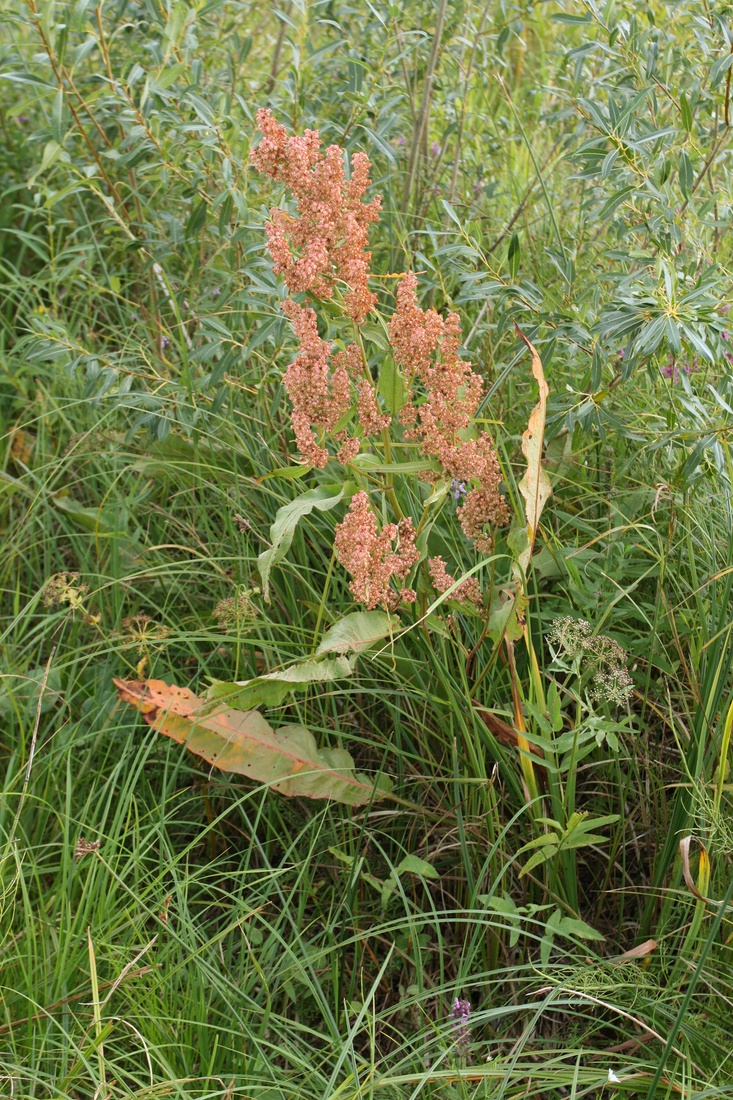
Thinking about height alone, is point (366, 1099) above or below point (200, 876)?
above

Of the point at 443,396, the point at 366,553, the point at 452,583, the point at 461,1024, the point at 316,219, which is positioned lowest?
the point at 461,1024

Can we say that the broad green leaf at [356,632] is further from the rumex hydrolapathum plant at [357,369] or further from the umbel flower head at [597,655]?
the umbel flower head at [597,655]

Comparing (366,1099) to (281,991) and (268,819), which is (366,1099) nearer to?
(281,991)

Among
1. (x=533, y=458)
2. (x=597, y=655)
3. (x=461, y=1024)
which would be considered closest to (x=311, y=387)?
(x=533, y=458)

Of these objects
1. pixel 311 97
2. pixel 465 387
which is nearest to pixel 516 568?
pixel 465 387

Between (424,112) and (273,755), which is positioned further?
(424,112)

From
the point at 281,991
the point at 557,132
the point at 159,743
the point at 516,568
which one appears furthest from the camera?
the point at 557,132

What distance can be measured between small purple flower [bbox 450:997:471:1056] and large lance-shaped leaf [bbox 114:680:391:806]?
373 millimetres

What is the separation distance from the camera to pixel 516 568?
164 centimetres

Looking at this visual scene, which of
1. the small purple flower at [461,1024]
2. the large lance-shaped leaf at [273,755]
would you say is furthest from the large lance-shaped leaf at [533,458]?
the small purple flower at [461,1024]

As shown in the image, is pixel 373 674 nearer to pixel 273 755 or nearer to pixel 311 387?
pixel 273 755

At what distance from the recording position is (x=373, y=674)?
2092mm

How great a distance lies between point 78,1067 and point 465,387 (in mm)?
1162

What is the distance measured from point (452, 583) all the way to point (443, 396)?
0.31 meters
